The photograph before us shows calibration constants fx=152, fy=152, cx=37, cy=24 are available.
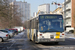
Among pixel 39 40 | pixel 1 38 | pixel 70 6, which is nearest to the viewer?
pixel 39 40

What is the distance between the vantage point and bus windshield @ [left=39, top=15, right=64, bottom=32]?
47.3 feet

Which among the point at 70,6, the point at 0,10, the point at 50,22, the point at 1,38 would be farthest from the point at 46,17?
the point at 70,6

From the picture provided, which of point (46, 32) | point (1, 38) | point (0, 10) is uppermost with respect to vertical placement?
point (0, 10)

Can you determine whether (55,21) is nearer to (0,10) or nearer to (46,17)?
(46,17)

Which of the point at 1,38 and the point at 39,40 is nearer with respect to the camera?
the point at 39,40

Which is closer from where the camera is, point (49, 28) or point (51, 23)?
point (49, 28)

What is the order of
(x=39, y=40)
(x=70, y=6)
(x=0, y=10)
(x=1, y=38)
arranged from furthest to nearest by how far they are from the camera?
(x=70, y=6) < (x=0, y=10) < (x=1, y=38) < (x=39, y=40)

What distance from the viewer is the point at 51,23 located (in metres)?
14.6

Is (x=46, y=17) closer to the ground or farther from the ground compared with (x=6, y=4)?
closer to the ground

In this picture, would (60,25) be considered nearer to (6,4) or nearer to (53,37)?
(53,37)

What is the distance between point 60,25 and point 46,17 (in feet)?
5.11

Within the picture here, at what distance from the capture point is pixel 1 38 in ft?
66.0

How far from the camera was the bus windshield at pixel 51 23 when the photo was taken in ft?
47.3

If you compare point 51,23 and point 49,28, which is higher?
Answer: point 51,23
